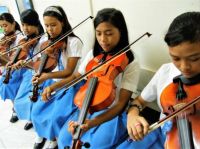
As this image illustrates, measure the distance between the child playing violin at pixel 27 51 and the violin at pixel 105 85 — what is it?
0.55m

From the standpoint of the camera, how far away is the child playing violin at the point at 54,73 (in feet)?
4.23

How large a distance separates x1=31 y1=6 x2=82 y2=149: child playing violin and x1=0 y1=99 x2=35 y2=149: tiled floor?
4.6 inches

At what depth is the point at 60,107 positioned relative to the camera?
1267mm

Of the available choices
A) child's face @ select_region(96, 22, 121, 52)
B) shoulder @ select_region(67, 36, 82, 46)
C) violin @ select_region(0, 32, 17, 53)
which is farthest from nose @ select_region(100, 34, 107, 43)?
violin @ select_region(0, 32, 17, 53)

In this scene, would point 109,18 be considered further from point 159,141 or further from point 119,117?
point 159,141

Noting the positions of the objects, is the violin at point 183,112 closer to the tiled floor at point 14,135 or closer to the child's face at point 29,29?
the tiled floor at point 14,135

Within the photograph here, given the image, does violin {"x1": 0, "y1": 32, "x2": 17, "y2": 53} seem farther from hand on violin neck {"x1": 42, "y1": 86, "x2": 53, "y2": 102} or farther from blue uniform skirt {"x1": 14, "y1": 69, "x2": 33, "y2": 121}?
hand on violin neck {"x1": 42, "y1": 86, "x2": 53, "y2": 102}

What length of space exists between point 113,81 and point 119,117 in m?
0.16

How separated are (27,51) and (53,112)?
630 mm

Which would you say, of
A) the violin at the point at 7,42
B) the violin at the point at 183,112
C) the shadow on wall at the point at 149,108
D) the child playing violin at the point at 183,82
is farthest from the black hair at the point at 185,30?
the violin at the point at 7,42

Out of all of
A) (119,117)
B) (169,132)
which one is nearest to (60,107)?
(119,117)

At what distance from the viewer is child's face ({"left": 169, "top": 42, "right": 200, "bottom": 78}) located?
2.27 ft

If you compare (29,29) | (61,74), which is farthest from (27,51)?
(61,74)

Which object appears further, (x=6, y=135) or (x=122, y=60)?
(x=6, y=135)
